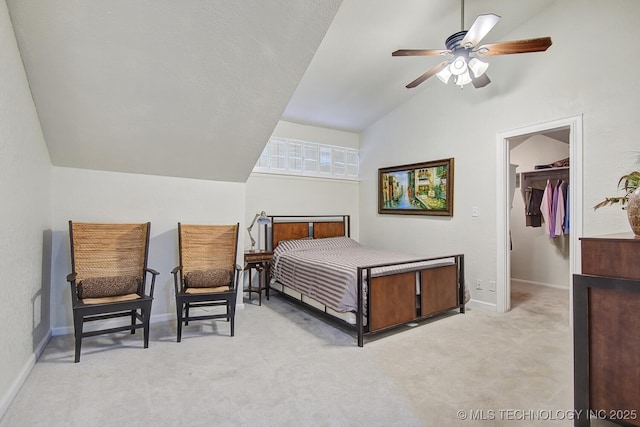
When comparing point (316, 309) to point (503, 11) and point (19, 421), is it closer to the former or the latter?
point (19, 421)

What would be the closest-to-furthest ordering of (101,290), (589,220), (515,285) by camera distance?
(101,290) < (589,220) < (515,285)

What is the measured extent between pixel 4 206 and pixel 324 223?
3.86 m

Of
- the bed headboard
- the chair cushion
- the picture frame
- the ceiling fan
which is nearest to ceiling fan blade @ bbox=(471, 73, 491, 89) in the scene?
the ceiling fan

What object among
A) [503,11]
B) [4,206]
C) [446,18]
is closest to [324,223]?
[446,18]

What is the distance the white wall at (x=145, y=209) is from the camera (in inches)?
114

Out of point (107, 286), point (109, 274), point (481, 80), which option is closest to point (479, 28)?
point (481, 80)

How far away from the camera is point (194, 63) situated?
2191 mm

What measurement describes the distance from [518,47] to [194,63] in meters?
2.41

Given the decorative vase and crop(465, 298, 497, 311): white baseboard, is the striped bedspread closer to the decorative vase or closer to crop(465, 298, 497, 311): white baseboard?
crop(465, 298, 497, 311): white baseboard

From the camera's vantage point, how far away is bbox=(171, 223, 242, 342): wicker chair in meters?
2.87

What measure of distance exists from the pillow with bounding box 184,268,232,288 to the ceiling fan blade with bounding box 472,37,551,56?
300 centimetres

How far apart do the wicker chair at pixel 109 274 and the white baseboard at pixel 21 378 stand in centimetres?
26

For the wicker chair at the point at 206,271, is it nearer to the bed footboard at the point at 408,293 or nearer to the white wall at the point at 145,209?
the white wall at the point at 145,209

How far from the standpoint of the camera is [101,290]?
8.68ft
